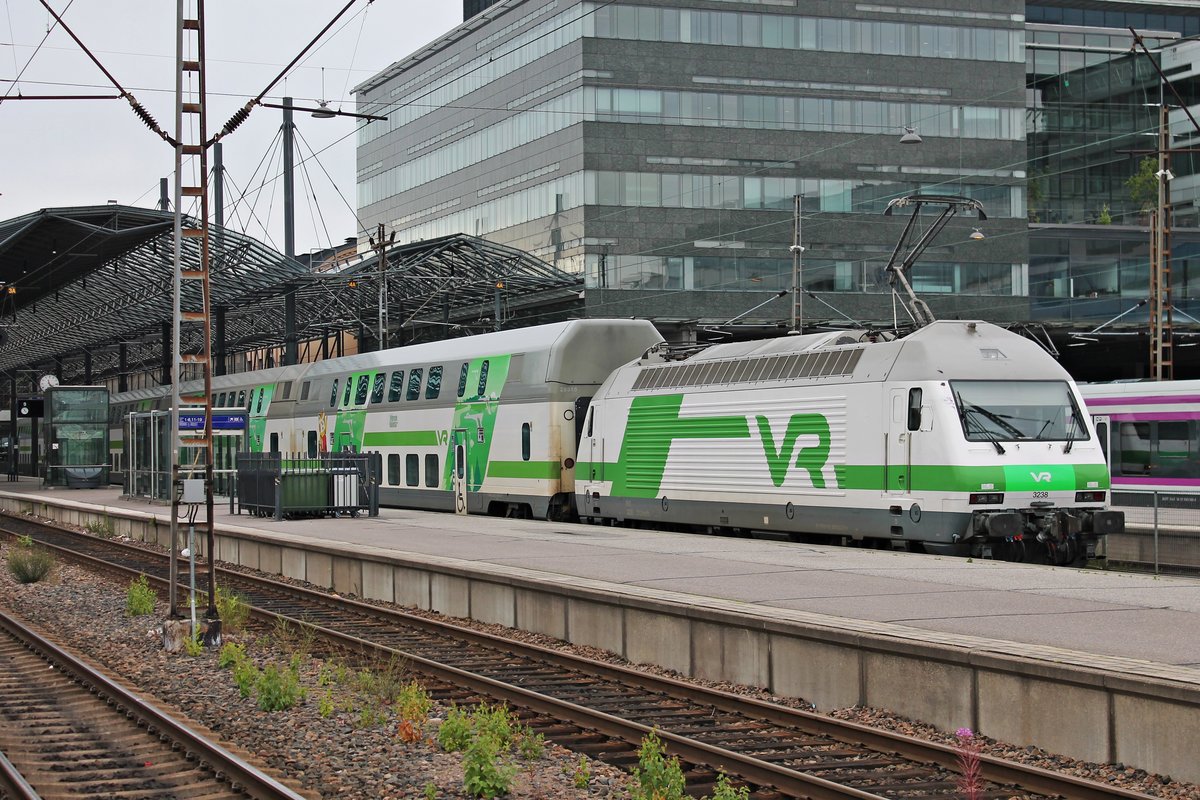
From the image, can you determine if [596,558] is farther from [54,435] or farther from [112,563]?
[54,435]

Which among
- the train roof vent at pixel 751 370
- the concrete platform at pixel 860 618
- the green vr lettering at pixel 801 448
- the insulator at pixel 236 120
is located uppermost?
the insulator at pixel 236 120

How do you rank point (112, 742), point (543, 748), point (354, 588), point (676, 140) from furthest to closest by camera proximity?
1. point (676, 140)
2. point (354, 588)
3. point (112, 742)
4. point (543, 748)

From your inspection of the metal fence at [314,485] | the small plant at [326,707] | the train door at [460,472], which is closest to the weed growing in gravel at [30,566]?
the metal fence at [314,485]

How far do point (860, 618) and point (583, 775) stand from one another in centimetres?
385

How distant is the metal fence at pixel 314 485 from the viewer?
2897cm

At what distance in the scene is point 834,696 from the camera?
1083 centimetres

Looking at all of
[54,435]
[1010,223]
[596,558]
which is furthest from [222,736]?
[1010,223]

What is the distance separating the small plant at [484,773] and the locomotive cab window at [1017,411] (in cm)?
1088

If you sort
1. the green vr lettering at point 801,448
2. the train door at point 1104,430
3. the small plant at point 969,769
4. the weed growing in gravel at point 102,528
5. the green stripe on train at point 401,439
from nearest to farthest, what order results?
the small plant at point 969,769 < the green vr lettering at point 801,448 < the train door at point 1104,430 < the green stripe on train at point 401,439 < the weed growing in gravel at point 102,528

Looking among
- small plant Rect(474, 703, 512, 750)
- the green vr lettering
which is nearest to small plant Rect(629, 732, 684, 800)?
small plant Rect(474, 703, 512, 750)

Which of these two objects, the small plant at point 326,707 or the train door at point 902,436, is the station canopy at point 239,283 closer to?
the train door at point 902,436

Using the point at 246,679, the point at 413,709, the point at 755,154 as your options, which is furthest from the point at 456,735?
the point at 755,154

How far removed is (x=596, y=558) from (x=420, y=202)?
58.3 meters

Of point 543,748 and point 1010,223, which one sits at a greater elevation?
point 1010,223
